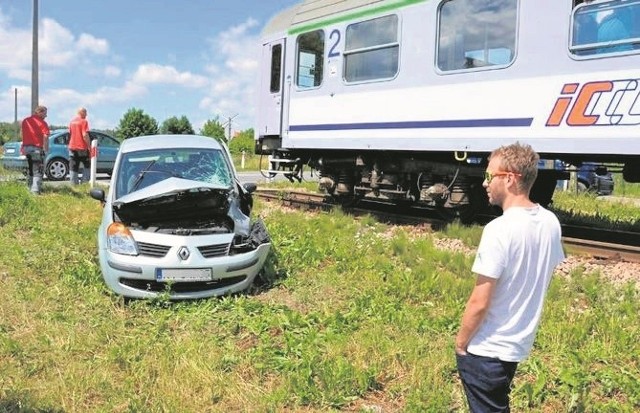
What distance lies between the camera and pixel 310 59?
1102cm

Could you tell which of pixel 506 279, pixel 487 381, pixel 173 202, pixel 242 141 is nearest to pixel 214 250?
pixel 173 202

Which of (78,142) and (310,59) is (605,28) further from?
(78,142)

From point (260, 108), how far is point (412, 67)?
14.7 ft

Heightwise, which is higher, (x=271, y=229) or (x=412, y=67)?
(x=412, y=67)

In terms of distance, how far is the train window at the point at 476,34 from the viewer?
7750 millimetres

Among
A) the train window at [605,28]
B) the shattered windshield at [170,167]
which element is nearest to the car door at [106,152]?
the shattered windshield at [170,167]

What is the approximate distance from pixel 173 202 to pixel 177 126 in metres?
61.8

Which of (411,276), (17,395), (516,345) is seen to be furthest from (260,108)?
(516,345)

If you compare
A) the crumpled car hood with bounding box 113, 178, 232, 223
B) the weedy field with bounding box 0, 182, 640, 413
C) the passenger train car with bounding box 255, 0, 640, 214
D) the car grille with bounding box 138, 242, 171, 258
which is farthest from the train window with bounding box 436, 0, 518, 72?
the car grille with bounding box 138, 242, 171, 258

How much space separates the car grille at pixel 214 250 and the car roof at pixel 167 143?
2019mm

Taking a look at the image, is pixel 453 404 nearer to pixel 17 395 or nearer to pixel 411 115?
pixel 17 395

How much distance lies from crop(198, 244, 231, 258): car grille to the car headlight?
633 mm

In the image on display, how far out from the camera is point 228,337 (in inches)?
200

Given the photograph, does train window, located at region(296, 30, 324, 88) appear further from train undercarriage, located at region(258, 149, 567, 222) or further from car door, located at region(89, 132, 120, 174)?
car door, located at region(89, 132, 120, 174)
